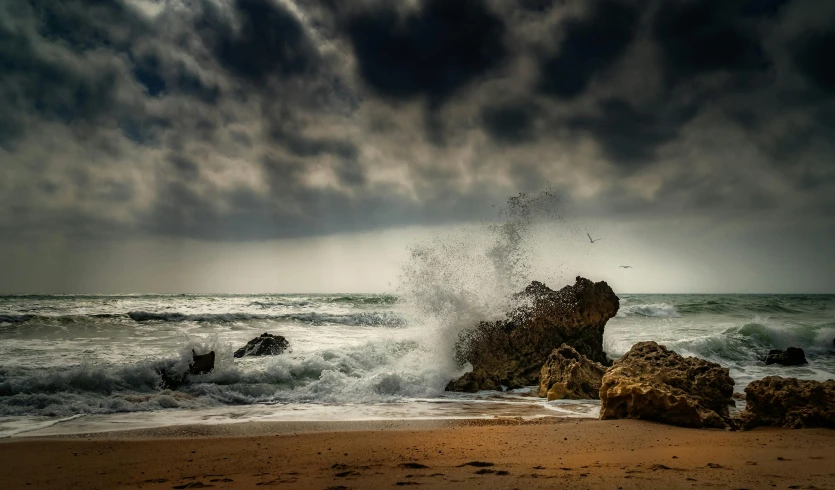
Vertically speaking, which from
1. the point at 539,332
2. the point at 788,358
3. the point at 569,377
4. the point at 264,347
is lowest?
the point at 788,358

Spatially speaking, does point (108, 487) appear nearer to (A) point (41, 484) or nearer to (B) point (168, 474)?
(B) point (168, 474)

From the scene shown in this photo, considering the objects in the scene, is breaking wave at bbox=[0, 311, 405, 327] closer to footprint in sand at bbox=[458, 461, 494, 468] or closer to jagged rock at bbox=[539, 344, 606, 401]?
jagged rock at bbox=[539, 344, 606, 401]

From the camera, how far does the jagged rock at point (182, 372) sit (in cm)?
905

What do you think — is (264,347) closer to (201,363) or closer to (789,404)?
(201,363)

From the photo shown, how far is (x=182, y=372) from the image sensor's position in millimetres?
9258

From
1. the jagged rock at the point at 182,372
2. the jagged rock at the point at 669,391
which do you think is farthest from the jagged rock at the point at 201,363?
the jagged rock at the point at 669,391

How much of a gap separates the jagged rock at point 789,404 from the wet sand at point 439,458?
0.82 ft

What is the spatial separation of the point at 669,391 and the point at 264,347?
38.4ft

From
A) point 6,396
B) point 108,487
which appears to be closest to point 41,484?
point 108,487

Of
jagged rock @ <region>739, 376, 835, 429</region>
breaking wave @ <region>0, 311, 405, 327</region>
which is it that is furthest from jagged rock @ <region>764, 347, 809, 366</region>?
breaking wave @ <region>0, 311, 405, 327</region>

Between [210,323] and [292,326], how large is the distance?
5241 millimetres

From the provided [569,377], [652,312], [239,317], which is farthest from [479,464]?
[652,312]

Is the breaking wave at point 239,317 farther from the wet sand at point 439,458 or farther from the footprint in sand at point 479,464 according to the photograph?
the footprint in sand at point 479,464

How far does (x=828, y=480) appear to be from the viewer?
3359 millimetres
